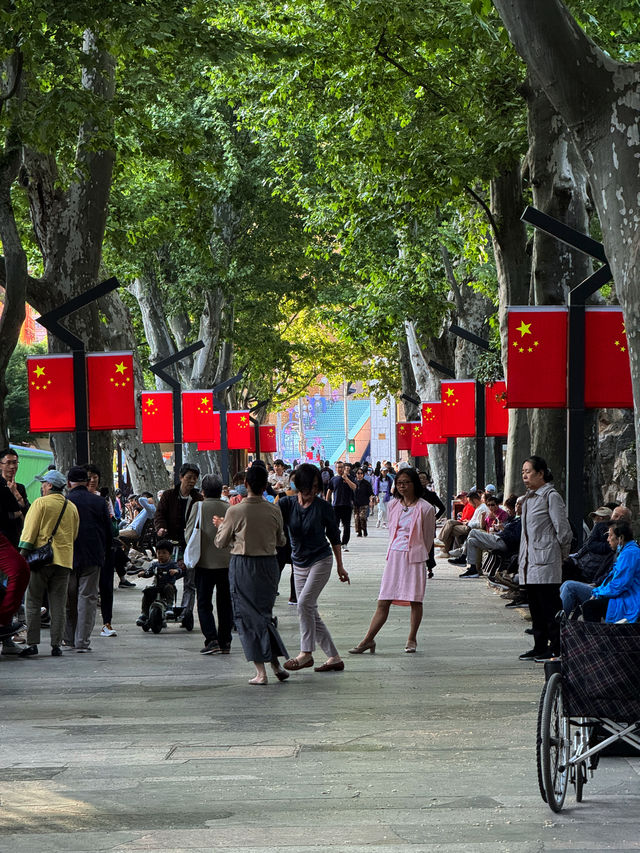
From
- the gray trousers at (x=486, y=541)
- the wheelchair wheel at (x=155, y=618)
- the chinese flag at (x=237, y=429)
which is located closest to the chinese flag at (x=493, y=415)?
the gray trousers at (x=486, y=541)

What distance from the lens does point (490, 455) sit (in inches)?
1405

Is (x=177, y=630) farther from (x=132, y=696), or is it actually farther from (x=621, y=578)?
(x=621, y=578)

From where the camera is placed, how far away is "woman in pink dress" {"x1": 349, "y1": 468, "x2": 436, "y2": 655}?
42.6 ft

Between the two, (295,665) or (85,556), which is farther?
(85,556)

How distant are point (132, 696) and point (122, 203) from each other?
1534 cm

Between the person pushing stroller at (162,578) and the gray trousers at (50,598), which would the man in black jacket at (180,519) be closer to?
the person pushing stroller at (162,578)

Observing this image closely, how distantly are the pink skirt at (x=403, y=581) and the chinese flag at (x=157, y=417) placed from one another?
50.5ft

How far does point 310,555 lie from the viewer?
473 inches

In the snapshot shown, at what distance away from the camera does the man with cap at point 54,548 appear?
13.0m

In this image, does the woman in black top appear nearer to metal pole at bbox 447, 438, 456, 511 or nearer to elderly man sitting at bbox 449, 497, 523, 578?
elderly man sitting at bbox 449, 497, 523, 578

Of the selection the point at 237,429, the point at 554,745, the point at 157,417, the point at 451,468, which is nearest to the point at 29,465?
the point at 157,417

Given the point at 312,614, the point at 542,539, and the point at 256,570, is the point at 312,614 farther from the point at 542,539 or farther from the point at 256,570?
the point at 542,539

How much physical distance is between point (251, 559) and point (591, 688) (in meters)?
4.96

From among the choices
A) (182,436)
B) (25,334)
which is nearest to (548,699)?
(182,436)
